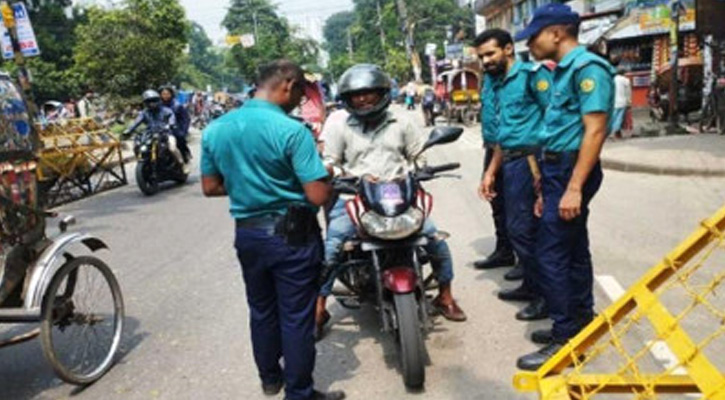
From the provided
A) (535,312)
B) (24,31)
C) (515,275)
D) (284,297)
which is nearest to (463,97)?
(24,31)

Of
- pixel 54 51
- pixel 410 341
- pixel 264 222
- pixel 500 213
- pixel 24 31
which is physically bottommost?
pixel 410 341

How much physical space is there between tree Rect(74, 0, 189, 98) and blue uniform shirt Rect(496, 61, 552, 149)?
71.2 ft

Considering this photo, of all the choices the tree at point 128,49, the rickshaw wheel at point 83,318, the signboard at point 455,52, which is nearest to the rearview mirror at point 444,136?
the rickshaw wheel at point 83,318

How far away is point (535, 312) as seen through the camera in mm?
4219

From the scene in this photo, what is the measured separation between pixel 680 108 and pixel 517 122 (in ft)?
38.3

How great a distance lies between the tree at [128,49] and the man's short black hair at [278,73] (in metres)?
22.3

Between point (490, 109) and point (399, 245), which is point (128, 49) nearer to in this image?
point (490, 109)

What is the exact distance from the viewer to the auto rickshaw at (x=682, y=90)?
46.2 feet

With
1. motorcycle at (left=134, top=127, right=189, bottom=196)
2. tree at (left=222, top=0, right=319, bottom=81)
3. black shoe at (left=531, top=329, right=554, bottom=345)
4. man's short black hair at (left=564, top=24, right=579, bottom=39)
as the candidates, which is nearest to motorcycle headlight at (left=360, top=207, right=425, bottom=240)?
black shoe at (left=531, top=329, right=554, bottom=345)

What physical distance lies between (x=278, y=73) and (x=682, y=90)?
12992 mm

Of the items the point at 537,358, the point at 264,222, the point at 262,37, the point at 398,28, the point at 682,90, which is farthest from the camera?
the point at 262,37

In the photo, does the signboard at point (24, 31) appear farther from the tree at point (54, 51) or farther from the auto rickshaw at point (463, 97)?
the tree at point (54, 51)

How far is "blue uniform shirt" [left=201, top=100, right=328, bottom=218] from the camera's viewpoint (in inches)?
114

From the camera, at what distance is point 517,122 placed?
4.22 m
